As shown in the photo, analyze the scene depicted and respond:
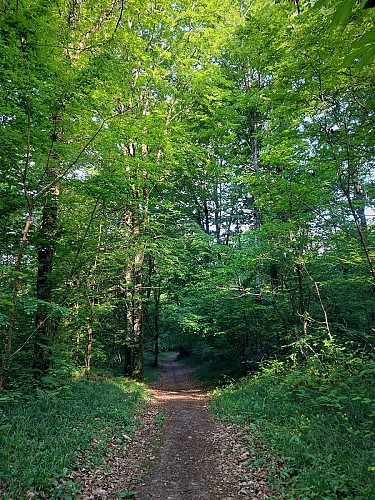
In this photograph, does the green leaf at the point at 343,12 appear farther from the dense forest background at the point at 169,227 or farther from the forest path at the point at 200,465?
the forest path at the point at 200,465

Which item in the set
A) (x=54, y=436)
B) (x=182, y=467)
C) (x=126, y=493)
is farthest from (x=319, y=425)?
(x=54, y=436)

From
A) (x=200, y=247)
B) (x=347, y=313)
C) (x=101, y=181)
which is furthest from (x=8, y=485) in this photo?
(x=200, y=247)

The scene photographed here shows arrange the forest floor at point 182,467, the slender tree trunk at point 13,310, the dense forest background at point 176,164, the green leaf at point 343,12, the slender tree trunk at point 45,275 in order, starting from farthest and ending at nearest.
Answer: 1. the slender tree trunk at point 45,275
2. the dense forest background at point 176,164
3. the forest floor at point 182,467
4. the slender tree trunk at point 13,310
5. the green leaf at point 343,12

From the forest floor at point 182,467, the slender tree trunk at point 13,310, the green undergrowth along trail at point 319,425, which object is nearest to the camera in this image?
the slender tree trunk at point 13,310

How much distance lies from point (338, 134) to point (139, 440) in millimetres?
8244

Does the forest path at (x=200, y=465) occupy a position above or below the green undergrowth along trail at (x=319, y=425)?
below

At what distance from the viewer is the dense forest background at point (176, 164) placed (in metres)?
5.81

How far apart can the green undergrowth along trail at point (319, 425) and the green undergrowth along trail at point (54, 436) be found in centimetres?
338

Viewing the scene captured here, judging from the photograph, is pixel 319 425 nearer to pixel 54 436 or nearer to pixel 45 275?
pixel 54 436

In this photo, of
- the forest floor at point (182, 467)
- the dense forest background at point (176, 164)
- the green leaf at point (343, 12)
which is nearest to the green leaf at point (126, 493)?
the forest floor at point (182, 467)

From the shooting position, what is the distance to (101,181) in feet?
27.7

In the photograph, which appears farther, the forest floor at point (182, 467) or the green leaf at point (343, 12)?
the forest floor at point (182, 467)

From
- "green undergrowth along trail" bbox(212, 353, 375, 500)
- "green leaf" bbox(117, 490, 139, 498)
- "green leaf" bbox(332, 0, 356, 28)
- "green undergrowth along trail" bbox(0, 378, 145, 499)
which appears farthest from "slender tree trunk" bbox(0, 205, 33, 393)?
"green undergrowth along trail" bbox(212, 353, 375, 500)

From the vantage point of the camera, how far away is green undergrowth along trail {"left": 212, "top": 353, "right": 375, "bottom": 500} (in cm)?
455
